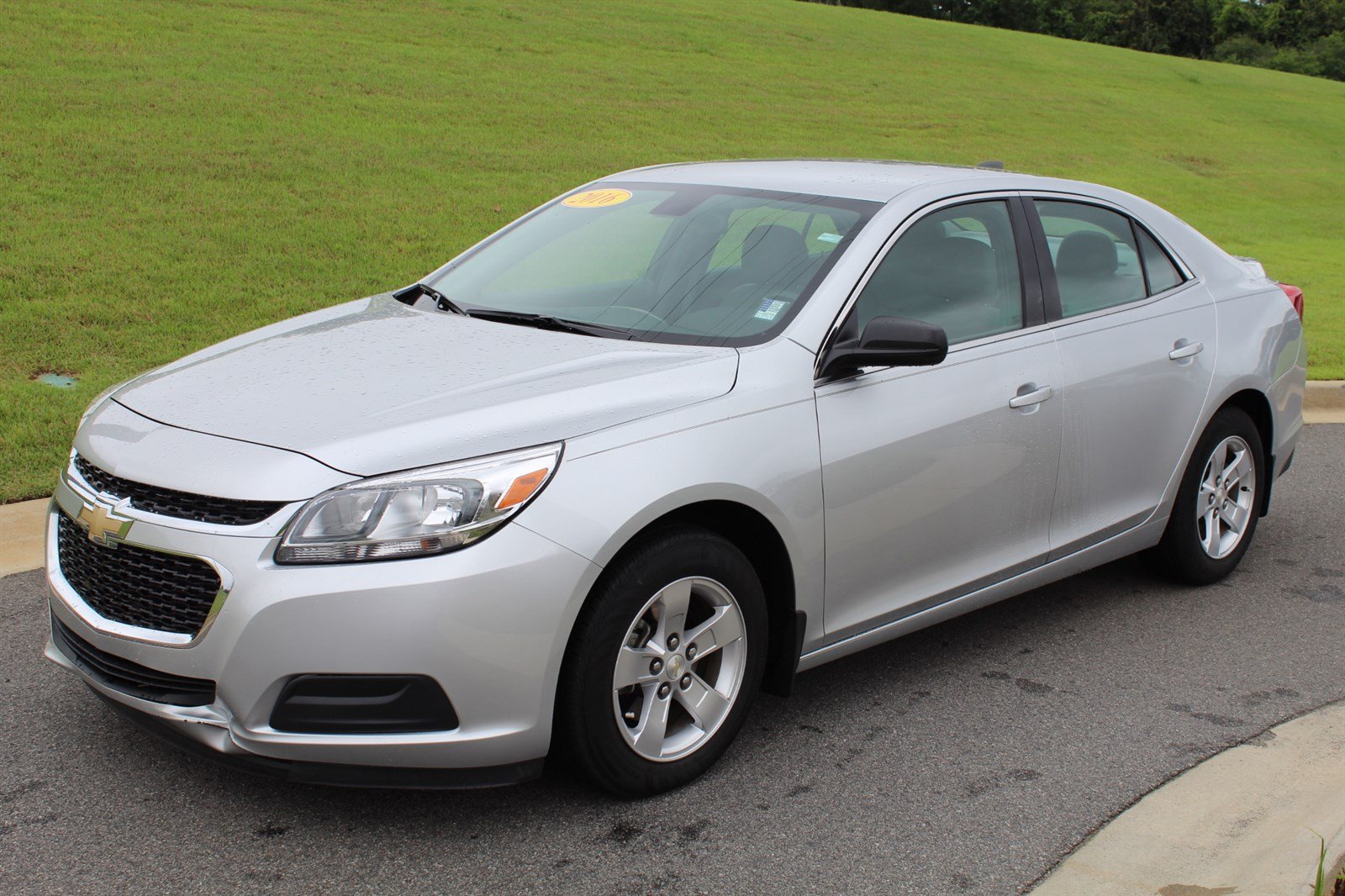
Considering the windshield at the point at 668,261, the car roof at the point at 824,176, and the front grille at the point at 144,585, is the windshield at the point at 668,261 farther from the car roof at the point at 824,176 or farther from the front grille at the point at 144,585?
the front grille at the point at 144,585

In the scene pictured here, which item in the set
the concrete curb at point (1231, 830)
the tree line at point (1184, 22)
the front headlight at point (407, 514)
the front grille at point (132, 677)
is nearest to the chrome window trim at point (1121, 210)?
the concrete curb at point (1231, 830)

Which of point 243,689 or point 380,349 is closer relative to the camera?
point 243,689

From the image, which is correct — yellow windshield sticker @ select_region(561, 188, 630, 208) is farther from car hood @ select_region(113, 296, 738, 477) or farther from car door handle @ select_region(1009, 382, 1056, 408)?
car door handle @ select_region(1009, 382, 1056, 408)

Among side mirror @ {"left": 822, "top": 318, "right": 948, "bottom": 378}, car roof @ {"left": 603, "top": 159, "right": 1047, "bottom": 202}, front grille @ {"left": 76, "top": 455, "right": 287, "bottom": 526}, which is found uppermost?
car roof @ {"left": 603, "top": 159, "right": 1047, "bottom": 202}

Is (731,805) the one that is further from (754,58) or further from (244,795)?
(754,58)

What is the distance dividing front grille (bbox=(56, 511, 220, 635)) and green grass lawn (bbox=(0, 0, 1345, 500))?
2876mm

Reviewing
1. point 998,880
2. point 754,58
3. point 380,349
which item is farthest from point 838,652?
point 754,58

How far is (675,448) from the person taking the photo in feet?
10.9

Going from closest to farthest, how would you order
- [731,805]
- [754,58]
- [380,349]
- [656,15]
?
[731,805] < [380,349] < [754,58] < [656,15]

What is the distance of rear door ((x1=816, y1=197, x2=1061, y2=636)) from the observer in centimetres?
376

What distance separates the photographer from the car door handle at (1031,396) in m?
4.20

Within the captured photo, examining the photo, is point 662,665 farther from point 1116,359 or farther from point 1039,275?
point 1116,359

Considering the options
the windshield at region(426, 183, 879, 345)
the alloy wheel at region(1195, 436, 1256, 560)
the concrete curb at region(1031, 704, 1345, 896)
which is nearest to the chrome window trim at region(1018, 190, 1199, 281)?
the alloy wheel at region(1195, 436, 1256, 560)

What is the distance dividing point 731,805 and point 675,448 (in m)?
0.98
